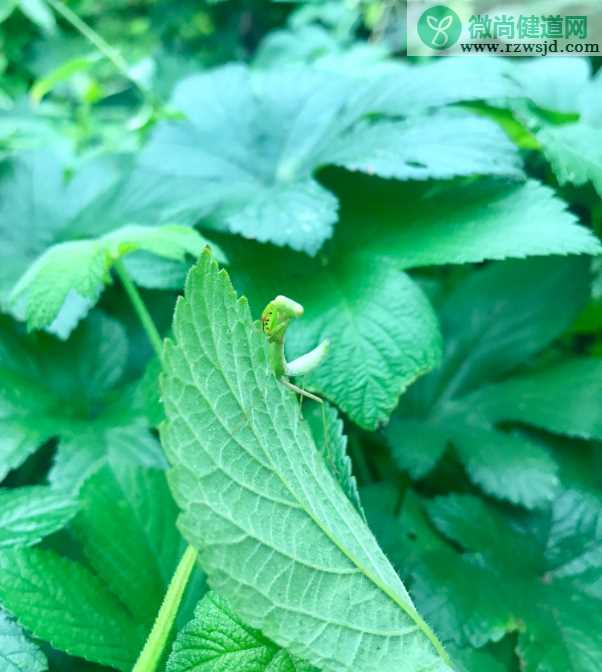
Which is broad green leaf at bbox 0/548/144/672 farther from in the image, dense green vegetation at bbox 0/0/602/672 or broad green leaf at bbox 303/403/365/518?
broad green leaf at bbox 303/403/365/518

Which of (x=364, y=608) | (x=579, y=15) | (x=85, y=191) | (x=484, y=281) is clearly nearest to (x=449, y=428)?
(x=484, y=281)

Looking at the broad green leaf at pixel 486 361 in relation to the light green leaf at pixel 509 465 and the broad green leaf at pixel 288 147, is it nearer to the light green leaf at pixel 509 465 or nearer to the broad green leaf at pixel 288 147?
the light green leaf at pixel 509 465

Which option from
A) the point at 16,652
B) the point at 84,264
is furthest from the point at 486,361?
the point at 16,652

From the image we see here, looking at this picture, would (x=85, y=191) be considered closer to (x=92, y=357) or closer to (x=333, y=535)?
(x=92, y=357)

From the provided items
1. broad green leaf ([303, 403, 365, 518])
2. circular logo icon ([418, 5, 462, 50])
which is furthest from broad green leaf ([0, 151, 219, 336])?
circular logo icon ([418, 5, 462, 50])

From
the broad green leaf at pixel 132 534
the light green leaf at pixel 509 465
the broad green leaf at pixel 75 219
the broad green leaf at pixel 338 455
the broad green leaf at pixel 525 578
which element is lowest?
the broad green leaf at pixel 525 578

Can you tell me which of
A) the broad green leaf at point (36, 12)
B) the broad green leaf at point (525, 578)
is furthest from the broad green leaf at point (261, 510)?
the broad green leaf at point (36, 12)

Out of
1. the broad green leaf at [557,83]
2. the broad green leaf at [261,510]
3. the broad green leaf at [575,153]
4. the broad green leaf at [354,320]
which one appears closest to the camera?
the broad green leaf at [261,510]
